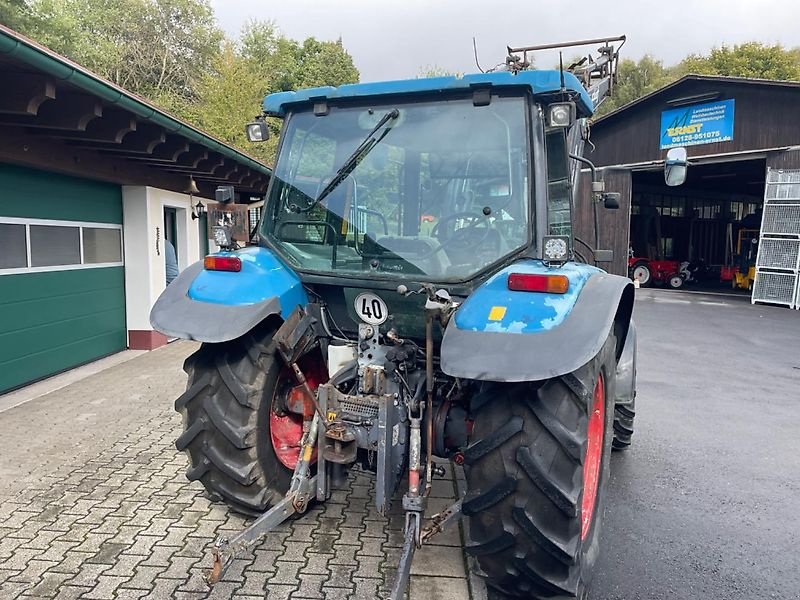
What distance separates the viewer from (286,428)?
11.1 feet

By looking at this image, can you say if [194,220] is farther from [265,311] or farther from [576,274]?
[576,274]

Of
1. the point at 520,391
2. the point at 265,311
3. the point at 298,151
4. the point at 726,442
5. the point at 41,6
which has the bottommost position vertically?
the point at 726,442

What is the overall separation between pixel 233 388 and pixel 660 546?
2561 mm

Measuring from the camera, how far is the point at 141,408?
591cm

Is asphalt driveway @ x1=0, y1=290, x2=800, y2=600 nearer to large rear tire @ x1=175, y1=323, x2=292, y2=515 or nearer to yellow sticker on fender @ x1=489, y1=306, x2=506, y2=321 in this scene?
large rear tire @ x1=175, y1=323, x2=292, y2=515

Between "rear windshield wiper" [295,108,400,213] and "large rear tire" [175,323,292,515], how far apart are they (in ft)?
2.62

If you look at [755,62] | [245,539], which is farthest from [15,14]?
[755,62]

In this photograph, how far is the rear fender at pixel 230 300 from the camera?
9.57ft

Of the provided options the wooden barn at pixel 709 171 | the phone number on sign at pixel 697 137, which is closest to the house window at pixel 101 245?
the wooden barn at pixel 709 171

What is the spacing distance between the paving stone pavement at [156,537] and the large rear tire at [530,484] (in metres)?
0.55

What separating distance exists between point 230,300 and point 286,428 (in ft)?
2.72

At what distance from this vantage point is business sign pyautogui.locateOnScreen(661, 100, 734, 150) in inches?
650

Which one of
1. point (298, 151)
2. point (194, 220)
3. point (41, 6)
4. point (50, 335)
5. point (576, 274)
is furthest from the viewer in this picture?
point (41, 6)

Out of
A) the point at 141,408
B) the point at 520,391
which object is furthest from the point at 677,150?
the point at 141,408
